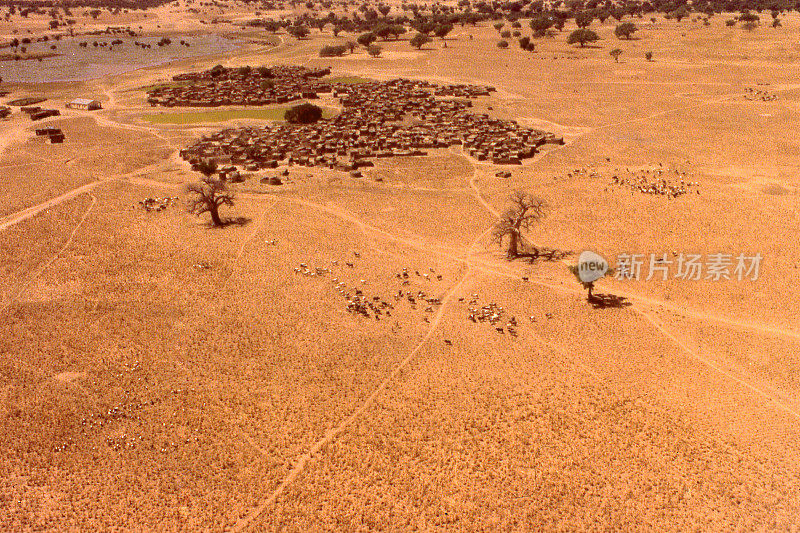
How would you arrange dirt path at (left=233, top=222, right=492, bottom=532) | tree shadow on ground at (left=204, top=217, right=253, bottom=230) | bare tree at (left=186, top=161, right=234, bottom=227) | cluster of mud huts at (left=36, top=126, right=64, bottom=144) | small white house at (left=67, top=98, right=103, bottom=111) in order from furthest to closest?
1. small white house at (left=67, top=98, right=103, bottom=111)
2. cluster of mud huts at (left=36, top=126, right=64, bottom=144)
3. tree shadow on ground at (left=204, top=217, right=253, bottom=230)
4. bare tree at (left=186, top=161, right=234, bottom=227)
5. dirt path at (left=233, top=222, right=492, bottom=532)

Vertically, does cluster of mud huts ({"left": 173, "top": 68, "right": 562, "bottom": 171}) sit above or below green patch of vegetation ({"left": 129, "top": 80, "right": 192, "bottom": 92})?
below

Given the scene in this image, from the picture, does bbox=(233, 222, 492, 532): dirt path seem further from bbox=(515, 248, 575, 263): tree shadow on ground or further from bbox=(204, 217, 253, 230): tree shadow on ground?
bbox=(204, 217, 253, 230): tree shadow on ground

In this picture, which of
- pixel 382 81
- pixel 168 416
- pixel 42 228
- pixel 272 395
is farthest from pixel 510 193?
pixel 382 81

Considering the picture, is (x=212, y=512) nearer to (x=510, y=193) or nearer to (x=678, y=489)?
(x=678, y=489)

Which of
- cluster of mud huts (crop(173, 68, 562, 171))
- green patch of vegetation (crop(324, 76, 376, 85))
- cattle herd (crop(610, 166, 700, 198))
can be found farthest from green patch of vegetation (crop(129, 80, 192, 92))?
cattle herd (crop(610, 166, 700, 198))

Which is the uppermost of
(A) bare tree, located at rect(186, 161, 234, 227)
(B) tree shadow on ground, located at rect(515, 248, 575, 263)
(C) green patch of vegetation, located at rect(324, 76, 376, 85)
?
(C) green patch of vegetation, located at rect(324, 76, 376, 85)

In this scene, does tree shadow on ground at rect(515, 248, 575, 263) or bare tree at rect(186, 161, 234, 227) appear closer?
tree shadow on ground at rect(515, 248, 575, 263)
